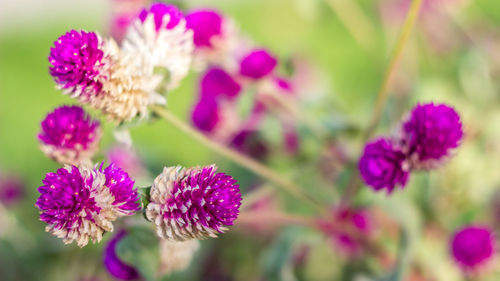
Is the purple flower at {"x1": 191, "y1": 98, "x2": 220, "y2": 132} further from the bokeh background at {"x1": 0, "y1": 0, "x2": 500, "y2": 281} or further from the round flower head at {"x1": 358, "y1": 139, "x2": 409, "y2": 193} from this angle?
the round flower head at {"x1": 358, "y1": 139, "x2": 409, "y2": 193}

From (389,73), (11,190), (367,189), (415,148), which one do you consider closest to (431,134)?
(415,148)

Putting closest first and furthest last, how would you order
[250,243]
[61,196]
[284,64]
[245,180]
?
[61,196]
[284,64]
[245,180]
[250,243]

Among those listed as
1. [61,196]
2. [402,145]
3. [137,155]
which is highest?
[402,145]

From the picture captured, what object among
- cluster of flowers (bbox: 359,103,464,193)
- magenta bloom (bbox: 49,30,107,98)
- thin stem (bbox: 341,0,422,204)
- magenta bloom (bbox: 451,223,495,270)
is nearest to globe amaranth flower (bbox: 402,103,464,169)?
cluster of flowers (bbox: 359,103,464,193)

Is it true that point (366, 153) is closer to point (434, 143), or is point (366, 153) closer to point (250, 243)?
point (434, 143)

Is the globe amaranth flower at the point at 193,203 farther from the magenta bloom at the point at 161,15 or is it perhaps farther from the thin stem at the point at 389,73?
the thin stem at the point at 389,73

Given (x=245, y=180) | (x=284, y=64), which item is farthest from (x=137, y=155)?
(x=284, y=64)

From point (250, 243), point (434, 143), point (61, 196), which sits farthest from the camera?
point (250, 243)

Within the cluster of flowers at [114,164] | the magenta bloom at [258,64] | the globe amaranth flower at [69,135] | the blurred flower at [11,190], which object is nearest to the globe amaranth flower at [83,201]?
the cluster of flowers at [114,164]
